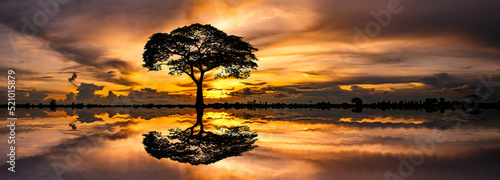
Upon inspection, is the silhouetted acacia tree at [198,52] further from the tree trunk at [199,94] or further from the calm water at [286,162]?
the calm water at [286,162]

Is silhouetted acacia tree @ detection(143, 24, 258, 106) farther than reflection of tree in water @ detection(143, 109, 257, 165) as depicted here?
Yes

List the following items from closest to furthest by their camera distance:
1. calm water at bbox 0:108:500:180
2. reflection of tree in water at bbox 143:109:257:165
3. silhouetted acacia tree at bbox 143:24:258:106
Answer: calm water at bbox 0:108:500:180
reflection of tree in water at bbox 143:109:257:165
silhouetted acacia tree at bbox 143:24:258:106

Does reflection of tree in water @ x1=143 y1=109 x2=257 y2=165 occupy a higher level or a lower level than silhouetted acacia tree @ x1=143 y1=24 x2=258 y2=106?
lower

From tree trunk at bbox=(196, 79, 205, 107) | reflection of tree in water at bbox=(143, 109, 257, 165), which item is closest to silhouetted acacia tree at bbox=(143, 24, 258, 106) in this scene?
tree trunk at bbox=(196, 79, 205, 107)

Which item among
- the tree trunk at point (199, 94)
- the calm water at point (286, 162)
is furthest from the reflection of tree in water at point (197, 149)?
the tree trunk at point (199, 94)

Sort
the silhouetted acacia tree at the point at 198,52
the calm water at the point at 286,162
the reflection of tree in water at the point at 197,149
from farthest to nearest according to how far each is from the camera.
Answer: the silhouetted acacia tree at the point at 198,52
the reflection of tree in water at the point at 197,149
the calm water at the point at 286,162

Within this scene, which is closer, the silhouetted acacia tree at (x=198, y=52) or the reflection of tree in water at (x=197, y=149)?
the reflection of tree in water at (x=197, y=149)

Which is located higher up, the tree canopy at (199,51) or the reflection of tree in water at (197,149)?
the tree canopy at (199,51)

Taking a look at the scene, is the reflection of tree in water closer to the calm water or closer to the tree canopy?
the calm water

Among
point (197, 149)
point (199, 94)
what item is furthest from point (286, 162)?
A: point (199, 94)

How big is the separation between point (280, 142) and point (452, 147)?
382 centimetres

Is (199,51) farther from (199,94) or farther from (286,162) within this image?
(286,162)

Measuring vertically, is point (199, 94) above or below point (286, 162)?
above

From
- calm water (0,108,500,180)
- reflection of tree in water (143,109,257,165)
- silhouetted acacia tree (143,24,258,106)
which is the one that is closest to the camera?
calm water (0,108,500,180)
